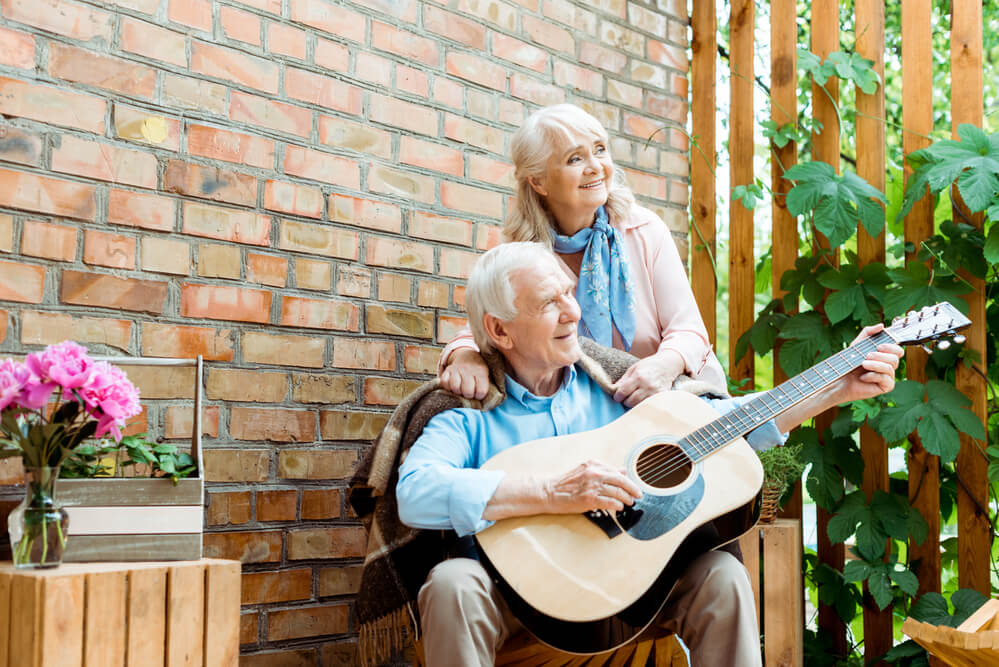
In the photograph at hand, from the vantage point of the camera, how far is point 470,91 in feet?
8.69

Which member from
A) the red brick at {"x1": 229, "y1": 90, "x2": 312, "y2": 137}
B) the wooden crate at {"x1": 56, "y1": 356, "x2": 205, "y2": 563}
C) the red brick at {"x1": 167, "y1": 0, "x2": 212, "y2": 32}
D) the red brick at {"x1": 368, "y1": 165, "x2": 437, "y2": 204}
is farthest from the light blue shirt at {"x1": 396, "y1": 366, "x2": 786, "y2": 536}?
the red brick at {"x1": 167, "y1": 0, "x2": 212, "y2": 32}

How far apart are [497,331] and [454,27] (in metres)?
1.03

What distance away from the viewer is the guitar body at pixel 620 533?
164cm

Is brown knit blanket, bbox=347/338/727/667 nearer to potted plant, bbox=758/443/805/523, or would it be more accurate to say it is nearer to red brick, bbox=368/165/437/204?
red brick, bbox=368/165/437/204

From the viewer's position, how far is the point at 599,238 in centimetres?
232

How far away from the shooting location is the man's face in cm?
192

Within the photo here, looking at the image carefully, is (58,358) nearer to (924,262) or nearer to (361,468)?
(361,468)

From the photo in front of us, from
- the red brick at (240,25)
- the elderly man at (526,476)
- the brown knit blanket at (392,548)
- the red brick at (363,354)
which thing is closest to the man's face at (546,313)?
the elderly man at (526,476)

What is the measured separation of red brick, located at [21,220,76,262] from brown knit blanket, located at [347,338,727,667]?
27.5 inches

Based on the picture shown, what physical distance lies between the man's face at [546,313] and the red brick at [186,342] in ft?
2.07

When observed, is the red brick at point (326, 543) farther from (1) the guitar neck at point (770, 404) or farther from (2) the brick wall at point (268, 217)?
(1) the guitar neck at point (770, 404)

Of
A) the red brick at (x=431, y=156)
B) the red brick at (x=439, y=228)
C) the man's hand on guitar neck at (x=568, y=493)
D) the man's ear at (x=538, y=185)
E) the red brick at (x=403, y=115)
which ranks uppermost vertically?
the red brick at (x=403, y=115)

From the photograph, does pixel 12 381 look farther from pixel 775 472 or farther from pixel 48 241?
pixel 775 472

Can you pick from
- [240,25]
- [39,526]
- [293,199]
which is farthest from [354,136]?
[39,526]
